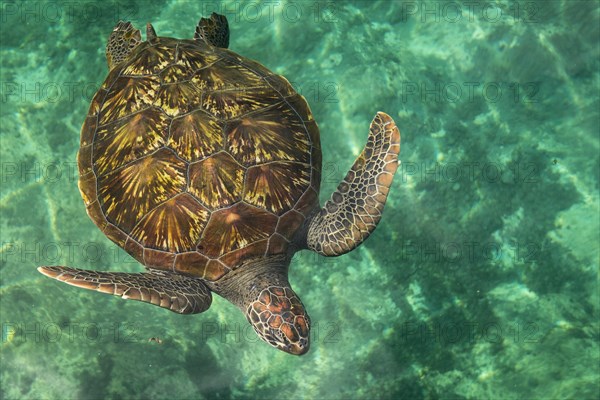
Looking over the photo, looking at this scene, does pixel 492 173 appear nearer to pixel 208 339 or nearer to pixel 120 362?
pixel 208 339

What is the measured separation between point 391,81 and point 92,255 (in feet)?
9.80

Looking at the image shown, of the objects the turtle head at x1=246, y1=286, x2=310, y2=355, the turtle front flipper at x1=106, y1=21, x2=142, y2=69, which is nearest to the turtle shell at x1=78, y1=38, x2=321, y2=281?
the turtle head at x1=246, y1=286, x2=310, y2=355

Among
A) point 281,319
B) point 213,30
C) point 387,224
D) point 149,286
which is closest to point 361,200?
point 387,224

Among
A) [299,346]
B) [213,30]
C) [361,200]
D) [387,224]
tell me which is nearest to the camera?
[299,346]

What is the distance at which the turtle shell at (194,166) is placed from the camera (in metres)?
3.35

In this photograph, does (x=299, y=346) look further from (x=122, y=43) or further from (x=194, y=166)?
(x=122, y=43)

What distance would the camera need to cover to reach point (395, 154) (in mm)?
3758

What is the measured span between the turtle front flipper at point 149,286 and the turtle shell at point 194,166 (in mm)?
126

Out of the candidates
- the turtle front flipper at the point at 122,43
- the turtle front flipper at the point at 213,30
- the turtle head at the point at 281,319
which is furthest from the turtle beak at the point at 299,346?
the turtle front flipper at the point at 122,43

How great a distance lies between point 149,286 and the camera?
336 centimetres

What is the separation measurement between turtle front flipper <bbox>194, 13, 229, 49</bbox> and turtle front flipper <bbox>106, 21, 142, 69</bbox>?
476mm

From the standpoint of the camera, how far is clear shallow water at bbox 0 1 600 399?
14.1ft

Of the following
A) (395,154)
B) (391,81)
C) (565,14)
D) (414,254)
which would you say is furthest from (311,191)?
(565,14)

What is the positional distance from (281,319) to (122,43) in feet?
8.18
